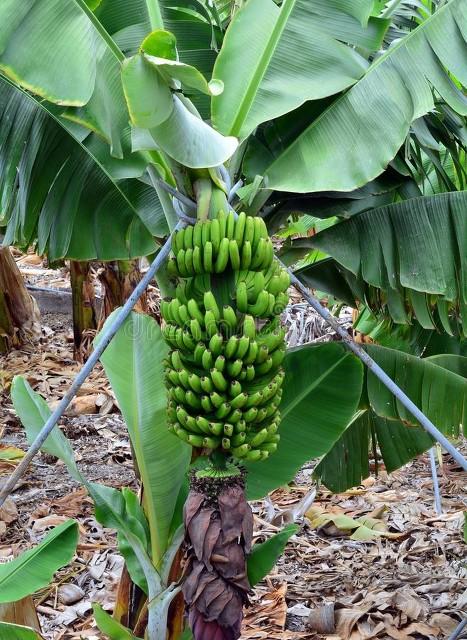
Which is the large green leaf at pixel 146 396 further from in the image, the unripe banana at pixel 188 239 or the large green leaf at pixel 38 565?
the unripe banana at pixel 188 239

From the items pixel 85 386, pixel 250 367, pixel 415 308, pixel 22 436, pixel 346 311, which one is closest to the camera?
pixel 250 367

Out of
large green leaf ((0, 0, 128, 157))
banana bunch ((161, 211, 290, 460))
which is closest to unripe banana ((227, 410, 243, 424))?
banana bunch ((161, 211, 290, 460))

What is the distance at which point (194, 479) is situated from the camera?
88.3 inches

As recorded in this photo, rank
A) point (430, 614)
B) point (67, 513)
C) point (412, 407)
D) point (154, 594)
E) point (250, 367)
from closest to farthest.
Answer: point (250, 367), point (412, 407), point (154, 594), point (430, 614), point (67, 513)

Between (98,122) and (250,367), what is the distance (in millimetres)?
937

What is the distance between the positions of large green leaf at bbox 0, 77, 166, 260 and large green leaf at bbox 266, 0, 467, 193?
0.60 meters

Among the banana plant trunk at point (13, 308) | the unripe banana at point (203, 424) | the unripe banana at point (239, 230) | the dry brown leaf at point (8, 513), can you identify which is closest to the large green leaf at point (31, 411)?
the unripe banana at point (203, 424)

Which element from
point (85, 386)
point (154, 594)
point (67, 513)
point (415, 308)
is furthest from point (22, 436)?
point (415, 308)

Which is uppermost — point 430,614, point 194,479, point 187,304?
point 187,304

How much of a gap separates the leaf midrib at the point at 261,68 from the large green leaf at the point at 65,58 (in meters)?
0.41

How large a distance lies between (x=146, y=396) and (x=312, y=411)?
2.12 feet

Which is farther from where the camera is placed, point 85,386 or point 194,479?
point 85,386

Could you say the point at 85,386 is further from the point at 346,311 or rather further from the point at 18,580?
the point at 18,580

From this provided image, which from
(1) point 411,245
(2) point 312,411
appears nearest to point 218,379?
(2) point 312,411
